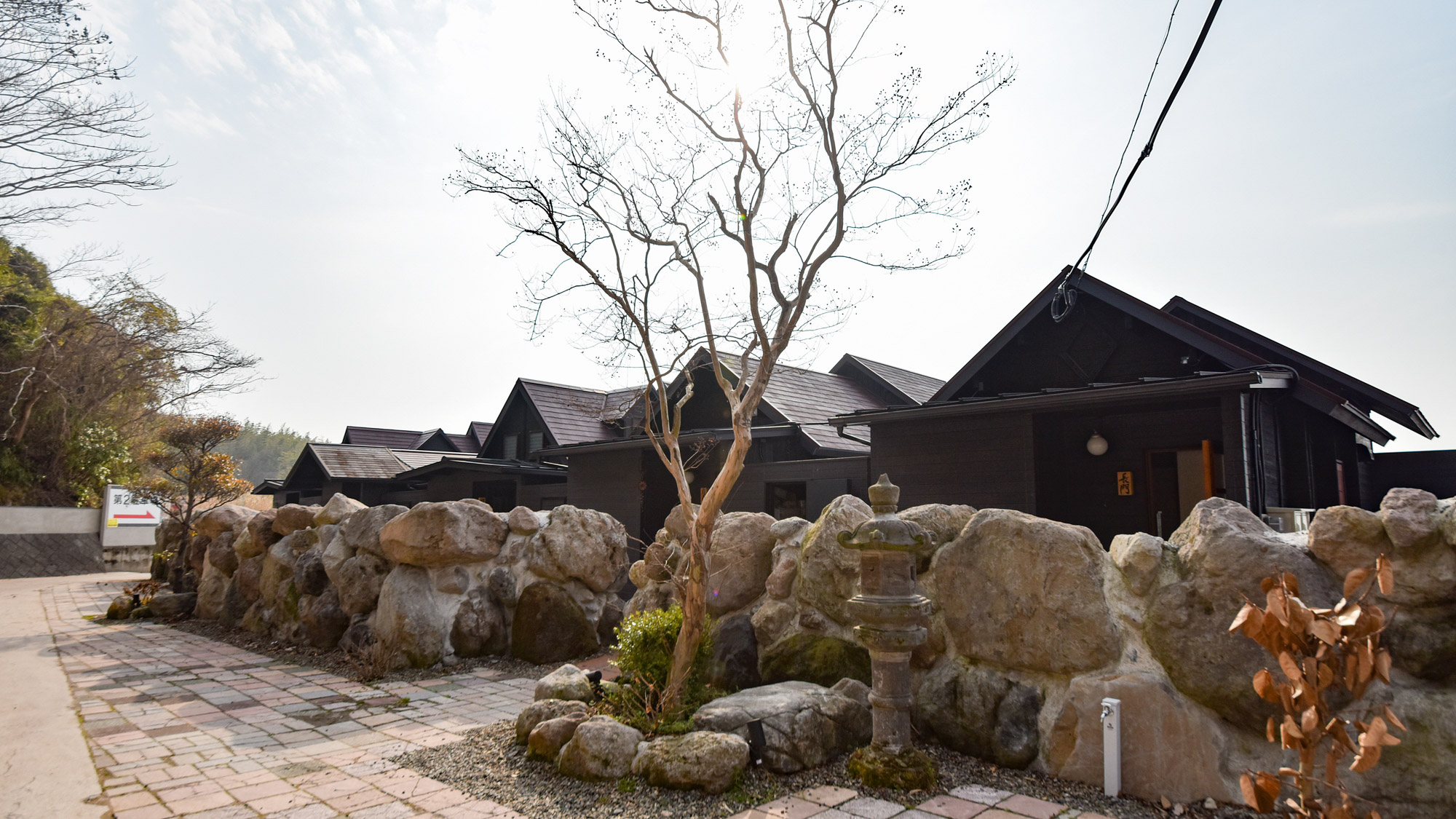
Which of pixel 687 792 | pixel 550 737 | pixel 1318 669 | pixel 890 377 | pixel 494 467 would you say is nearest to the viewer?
pixel 1318 669

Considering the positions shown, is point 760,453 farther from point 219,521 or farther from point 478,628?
point 219,521

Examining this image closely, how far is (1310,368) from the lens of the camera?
10.2 m

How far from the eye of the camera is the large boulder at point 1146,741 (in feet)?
12.2

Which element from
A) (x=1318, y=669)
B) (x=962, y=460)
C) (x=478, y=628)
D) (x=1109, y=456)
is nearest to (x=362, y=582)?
(x=478, y=628)

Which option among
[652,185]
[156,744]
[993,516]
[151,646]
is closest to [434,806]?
[156,744]

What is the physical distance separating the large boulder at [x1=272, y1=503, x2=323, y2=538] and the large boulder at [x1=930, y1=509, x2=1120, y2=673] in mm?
8391

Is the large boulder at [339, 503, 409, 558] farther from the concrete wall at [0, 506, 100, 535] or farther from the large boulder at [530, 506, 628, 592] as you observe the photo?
the concrete wall at [0, 506, 100, 535]

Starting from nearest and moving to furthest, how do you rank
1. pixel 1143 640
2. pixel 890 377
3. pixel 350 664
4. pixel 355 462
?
pixel 1143 640 → pixel 350 664 → pixel 890 377 → pixel 355 462

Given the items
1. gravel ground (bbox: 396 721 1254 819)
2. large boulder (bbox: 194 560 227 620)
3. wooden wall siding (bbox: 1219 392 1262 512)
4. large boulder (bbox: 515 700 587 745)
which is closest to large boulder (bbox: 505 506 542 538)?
large boulder (bbox: 515 700 587 745)

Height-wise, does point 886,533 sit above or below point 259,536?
above

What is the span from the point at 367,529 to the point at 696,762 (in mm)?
5882

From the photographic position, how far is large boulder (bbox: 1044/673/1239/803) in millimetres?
3732

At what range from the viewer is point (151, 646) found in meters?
8.98

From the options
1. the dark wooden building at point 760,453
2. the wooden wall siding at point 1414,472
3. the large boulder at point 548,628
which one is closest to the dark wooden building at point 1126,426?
the wooden wall siding at point 1414,472
